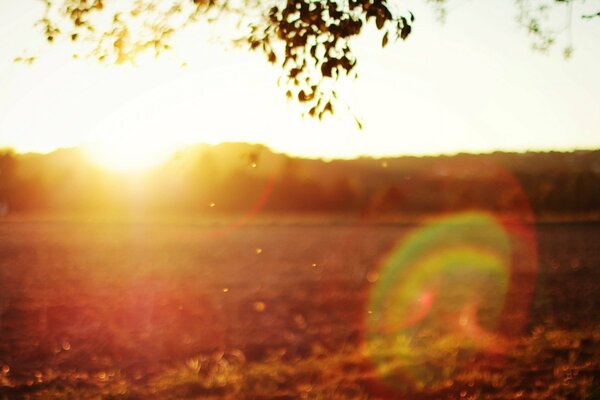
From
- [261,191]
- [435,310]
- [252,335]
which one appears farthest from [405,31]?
[261,191]

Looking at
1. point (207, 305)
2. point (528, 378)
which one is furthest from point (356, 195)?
point (528, 378)

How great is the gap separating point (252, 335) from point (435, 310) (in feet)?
12.4

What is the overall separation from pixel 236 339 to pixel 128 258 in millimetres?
12572

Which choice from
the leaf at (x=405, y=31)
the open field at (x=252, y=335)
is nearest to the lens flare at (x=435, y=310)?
the open field at (x=252, y=335)

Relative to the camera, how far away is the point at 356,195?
6009cm

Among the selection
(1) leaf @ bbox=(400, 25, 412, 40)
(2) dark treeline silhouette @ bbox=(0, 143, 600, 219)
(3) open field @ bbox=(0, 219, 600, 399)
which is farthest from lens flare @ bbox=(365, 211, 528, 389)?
(2) dark treeline silhouette @ bbox=(0, 143, 600, 219)

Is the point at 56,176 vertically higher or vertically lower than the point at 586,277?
higher

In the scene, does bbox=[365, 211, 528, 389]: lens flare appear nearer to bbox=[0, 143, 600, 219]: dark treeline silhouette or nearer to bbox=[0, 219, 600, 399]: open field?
bbox=[0, 219, 600, 399]: open field

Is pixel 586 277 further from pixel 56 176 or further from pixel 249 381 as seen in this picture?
pixel 56 176

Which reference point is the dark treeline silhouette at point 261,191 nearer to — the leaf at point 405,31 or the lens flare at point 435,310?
the lens flare at point 435,310

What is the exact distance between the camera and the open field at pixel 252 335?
7930mm

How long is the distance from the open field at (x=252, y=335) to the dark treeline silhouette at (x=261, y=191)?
1251 inches

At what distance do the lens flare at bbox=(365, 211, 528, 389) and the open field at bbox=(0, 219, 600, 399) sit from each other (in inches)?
2.6

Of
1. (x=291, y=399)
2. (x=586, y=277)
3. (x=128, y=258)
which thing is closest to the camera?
(x=291, y=399)
